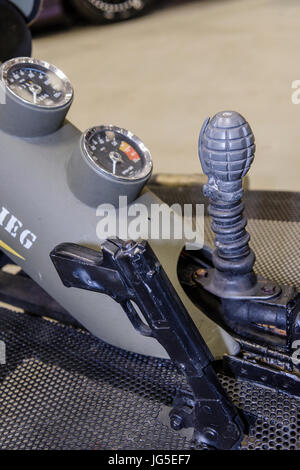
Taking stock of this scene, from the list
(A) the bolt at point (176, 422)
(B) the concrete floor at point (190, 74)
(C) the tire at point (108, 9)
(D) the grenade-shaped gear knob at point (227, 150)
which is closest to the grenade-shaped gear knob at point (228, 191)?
(D) the grenade-shaped gear knob at point (227, 150)

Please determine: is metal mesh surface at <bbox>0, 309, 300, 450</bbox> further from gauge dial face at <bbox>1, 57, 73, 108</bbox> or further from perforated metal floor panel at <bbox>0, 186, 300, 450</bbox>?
gauge dial face at <bbox>1, 57, 73, 108</bbox>

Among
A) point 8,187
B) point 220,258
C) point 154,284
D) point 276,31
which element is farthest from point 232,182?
point 276,31

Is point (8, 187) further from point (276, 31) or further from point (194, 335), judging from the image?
point (276, 31)

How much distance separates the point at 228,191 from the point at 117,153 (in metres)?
0.23

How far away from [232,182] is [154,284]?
283 mm

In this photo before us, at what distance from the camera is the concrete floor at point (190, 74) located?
2.50m

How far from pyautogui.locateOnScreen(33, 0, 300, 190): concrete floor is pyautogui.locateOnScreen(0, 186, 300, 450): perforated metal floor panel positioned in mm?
1177

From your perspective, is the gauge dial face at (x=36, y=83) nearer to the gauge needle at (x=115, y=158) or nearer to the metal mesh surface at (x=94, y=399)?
the gauge needle at (x=115, y=158)

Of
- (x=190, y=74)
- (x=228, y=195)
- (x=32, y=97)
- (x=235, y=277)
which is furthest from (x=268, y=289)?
(x=190, y=74)

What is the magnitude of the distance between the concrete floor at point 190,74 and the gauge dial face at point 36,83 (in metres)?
1.19

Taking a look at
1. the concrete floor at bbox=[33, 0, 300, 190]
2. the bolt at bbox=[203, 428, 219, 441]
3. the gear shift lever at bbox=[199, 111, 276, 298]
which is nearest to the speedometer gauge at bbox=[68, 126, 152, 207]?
the gear shift lever at bbox=[199, 111, 276, 298]

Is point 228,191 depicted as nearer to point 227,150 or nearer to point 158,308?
point 227,150

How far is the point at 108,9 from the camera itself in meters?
4.27

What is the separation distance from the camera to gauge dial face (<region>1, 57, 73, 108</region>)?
108 cm
